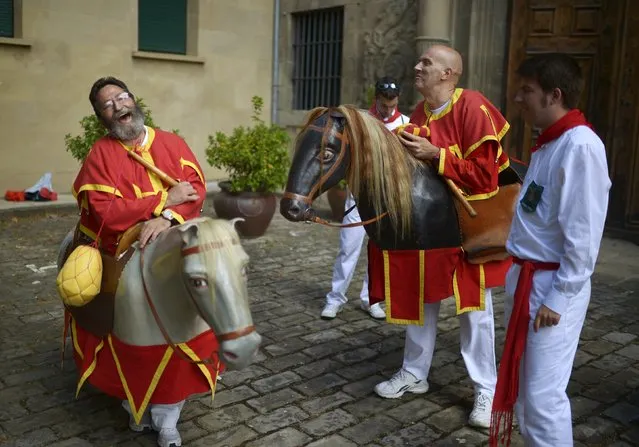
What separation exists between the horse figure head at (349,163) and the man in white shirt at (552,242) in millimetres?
878

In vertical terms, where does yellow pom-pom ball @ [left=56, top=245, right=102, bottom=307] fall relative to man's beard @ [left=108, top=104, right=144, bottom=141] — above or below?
below

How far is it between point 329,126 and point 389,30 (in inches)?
319

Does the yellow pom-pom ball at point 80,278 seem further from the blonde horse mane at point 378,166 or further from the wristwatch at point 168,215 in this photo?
the blonde horse mane at point 378,166

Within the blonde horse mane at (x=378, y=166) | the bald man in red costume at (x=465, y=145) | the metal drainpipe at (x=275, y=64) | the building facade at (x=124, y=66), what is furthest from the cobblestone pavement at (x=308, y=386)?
the metal drainpipe at (x=275, y=64)

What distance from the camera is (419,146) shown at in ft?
11.7

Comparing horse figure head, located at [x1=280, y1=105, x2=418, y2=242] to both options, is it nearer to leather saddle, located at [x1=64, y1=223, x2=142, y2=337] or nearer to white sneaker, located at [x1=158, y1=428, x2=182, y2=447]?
leather saddle, located at [x1=64, y1=223, x2=142, y2=337]

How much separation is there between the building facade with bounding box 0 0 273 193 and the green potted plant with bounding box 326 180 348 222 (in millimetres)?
3917

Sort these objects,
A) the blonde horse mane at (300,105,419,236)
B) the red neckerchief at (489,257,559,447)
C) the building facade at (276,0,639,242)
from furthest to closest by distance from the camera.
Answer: the building facade at (276,0,639,242), the blonde horse mane at (300,105,419,236), the red neckerchief at (489,257,559,447)

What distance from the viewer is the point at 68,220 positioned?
9617mm

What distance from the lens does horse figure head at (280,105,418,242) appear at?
3.49m

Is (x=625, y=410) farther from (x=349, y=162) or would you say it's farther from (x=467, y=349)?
(x=349, y=162)

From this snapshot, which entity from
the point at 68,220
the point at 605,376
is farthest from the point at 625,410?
the point at 68,220

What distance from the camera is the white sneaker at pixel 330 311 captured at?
5.52 meters

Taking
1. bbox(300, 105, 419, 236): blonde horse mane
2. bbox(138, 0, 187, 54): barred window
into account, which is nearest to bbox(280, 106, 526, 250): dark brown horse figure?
bbox(300, 105, 419, 236): blonde horse mane
